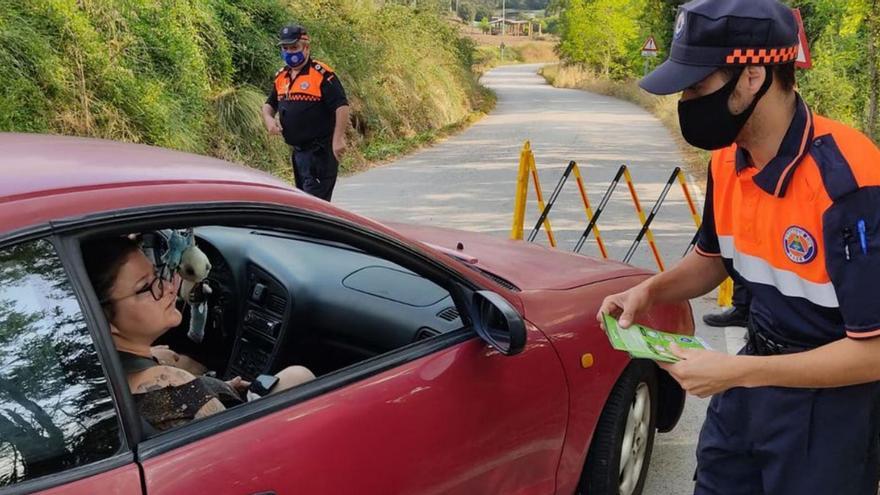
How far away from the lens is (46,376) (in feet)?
5.40

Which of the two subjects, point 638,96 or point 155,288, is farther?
point 638,96

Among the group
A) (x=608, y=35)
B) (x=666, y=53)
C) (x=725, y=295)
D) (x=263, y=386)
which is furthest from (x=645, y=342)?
(x=608, y=35)

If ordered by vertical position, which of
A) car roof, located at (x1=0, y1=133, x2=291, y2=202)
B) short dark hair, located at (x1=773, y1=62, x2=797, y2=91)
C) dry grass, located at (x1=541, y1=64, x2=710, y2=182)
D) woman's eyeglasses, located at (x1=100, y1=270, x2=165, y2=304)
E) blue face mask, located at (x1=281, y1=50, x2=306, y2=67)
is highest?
short dark hair, located at (x1=773, y1=62, x2=797, y2=91)

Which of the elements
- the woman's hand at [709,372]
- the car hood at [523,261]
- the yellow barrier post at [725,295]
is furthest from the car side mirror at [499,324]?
the yellow barrier post at [725,295]

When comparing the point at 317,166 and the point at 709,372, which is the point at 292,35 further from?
the point at 709,372

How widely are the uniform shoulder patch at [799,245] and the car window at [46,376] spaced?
150 centimetres

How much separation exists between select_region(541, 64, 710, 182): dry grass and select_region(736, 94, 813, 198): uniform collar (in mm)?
376

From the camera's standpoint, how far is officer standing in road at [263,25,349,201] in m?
7.16

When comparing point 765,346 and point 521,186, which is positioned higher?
point 765,346

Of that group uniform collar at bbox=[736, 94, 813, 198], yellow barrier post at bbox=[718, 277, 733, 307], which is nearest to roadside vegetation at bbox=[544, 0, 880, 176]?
yellow barrier post at bbox=[718, 277, 733, 307]

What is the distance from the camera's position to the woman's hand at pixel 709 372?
183 centimetres

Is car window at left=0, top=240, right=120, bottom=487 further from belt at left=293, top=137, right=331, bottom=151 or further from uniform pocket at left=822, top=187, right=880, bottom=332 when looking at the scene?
belt at left=293, top=137, right=331, bottom=151

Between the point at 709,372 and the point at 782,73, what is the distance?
0.69m

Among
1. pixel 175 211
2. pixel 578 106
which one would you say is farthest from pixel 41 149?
pixel 578 106
